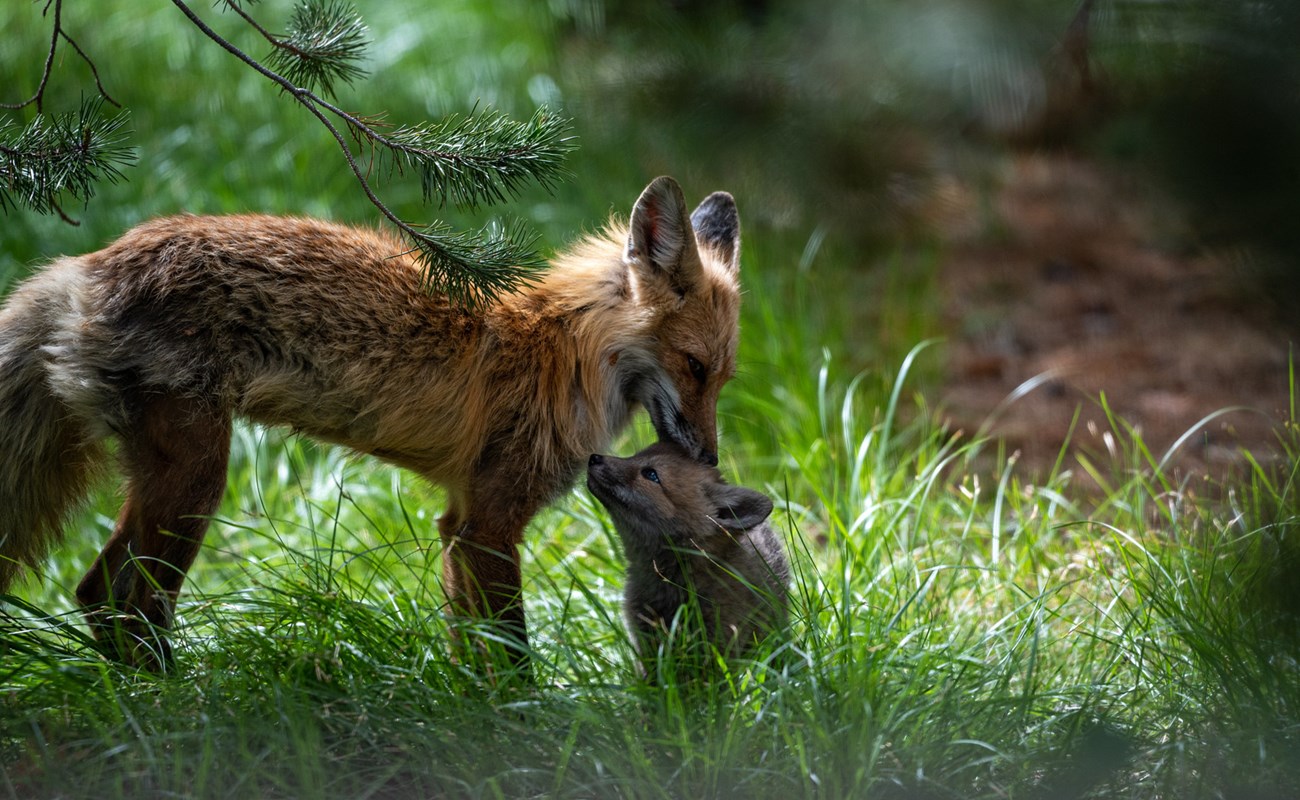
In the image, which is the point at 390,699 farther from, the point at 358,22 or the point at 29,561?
the point at 358,22

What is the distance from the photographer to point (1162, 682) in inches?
133

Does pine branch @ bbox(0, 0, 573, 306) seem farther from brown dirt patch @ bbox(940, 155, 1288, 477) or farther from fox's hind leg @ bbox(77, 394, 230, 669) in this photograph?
brown dirt patch @ bbox(940, 155, 1288, 477)

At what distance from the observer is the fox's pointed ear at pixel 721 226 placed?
4.79 metres

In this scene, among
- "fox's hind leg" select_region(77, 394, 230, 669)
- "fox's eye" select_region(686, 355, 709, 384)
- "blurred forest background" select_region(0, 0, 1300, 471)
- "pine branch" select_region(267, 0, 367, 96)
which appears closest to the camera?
"blurred forest background" select_region(0, 0, 1300, 471)

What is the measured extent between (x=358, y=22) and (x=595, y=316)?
4.56ft

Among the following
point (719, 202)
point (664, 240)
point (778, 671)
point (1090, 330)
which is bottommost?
point (778, 671)

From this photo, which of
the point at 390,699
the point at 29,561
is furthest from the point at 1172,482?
the point at 29,561

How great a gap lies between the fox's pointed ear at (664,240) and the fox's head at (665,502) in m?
0.75

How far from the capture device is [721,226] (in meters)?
4.84

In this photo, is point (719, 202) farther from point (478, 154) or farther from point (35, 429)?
point (35, 429)

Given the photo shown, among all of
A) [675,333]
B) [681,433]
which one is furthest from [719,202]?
[681,433]

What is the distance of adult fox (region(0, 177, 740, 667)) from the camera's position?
11.4 feet

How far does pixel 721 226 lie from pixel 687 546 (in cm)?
165

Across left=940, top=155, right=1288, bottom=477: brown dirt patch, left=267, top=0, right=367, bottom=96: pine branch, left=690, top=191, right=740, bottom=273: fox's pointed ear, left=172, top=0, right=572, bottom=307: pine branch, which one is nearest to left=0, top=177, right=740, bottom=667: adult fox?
left=690, top=191, right=740, bottom=273: fox's pointed ear
